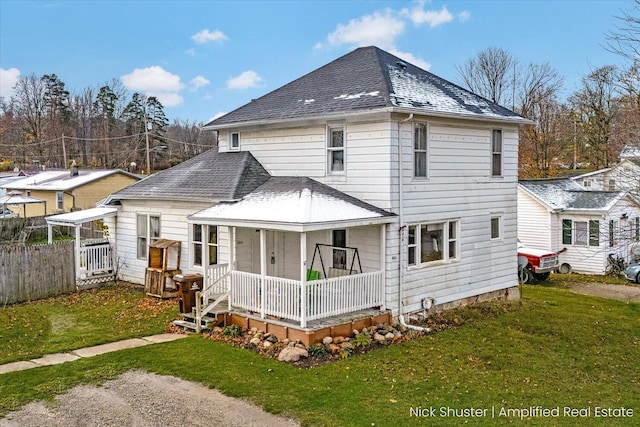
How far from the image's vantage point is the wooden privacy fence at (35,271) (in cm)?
1523

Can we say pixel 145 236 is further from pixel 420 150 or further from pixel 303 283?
pixel 420 150

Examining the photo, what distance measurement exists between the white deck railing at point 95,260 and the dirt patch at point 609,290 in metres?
17.4

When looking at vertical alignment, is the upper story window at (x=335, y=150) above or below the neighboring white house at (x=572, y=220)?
above

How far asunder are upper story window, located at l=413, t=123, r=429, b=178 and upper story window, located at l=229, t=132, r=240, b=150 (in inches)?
224

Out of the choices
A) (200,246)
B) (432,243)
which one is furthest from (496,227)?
(200,246)

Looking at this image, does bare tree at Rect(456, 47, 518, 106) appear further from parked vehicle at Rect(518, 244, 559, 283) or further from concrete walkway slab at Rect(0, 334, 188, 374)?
concrete walkway slab at Rect(0, 334, 188, 374)

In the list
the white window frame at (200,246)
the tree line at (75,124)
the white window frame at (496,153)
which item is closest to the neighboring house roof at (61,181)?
the white window frame at (200,246)

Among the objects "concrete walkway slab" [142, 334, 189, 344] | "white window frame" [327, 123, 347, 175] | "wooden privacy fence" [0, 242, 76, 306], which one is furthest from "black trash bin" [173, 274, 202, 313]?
"wooden privacy fence" [0, 242, 76, 306]

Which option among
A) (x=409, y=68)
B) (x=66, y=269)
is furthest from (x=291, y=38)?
(x=66, y=269)

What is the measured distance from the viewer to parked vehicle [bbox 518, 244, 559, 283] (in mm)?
23312

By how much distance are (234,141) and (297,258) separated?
14.6ft

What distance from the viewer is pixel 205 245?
13523 mm

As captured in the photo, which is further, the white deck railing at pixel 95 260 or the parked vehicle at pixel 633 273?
the parked vehicle at pixel 633 273

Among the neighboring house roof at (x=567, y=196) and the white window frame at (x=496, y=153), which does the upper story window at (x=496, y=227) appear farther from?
the neighboring house roof at (x=567, y=196)
